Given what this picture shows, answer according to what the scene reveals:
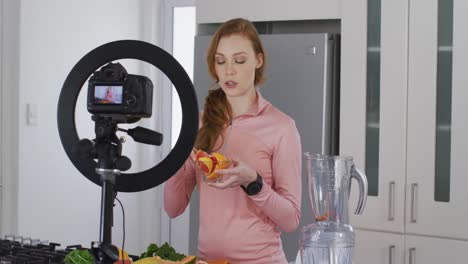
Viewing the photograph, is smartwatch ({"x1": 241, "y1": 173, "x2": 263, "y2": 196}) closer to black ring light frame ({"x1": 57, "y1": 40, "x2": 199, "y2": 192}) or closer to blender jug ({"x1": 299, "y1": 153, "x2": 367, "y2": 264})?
blender jug ({"x1": 299, "y1": 153, "x2": 367, "y2": 264})

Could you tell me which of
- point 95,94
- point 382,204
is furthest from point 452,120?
point 95,94

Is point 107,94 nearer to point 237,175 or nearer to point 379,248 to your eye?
point 237,175

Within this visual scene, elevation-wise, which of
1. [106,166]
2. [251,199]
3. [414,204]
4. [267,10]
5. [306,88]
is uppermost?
[267,10]

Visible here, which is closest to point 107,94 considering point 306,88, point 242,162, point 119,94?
point 119,94

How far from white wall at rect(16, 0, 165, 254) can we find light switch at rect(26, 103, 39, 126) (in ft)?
0.04

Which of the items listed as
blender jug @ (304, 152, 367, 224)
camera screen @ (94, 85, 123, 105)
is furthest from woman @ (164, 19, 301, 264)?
camera screen @ (94, 85, 123, 105)

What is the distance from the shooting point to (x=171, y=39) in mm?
3945

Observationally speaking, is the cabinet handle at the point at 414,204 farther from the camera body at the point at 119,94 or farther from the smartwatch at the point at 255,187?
the camera body at the point at 119,94

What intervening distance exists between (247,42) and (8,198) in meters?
Result: 1.63

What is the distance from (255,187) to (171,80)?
0.49 m

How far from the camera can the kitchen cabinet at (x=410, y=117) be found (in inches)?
101

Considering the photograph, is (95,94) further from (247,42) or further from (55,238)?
(55,238)

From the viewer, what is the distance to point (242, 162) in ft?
5.51

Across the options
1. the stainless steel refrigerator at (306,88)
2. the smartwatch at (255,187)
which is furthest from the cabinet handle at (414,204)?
the smartwatch at (255,187)
